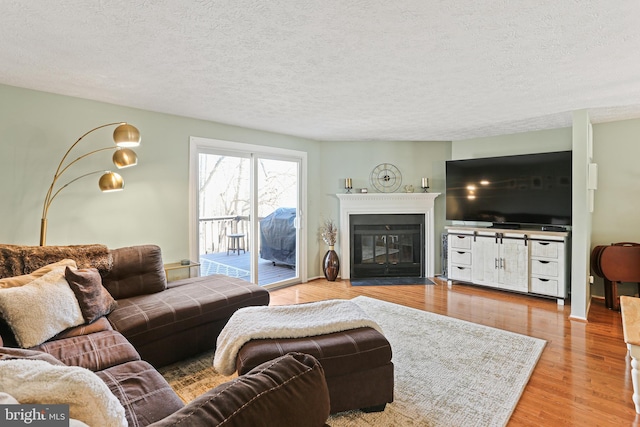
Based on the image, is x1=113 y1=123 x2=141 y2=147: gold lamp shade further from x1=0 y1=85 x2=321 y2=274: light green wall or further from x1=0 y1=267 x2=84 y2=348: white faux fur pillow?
x1=0 y1=267 x2=84 y2=348: white faux fur pillow

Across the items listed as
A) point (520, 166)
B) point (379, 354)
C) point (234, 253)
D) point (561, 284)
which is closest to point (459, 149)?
point (520, 166)

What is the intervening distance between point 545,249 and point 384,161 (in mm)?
2610

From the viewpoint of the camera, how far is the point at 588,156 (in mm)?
3562

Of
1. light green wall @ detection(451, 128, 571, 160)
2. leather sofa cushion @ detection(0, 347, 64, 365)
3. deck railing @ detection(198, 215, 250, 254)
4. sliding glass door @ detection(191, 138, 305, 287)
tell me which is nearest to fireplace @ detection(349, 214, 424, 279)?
sliding glass door @ detection(191, 138, 305, 287)

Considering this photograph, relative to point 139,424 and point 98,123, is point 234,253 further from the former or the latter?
point 139,424

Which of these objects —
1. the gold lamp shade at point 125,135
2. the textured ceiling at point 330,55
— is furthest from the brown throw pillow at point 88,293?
the textured ceiling at point 330,55

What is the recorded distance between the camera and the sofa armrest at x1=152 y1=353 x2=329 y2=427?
2.36ft

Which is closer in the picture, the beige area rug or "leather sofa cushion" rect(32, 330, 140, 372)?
"leather sofa cushion" rect(32, 330, 140, 372)

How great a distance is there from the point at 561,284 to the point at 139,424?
4.60 m

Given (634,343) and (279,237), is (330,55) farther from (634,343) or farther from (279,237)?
(279,237)

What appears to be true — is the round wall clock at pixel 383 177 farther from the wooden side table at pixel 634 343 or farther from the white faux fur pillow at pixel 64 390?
the white faux fur pillow at pixel 64 390

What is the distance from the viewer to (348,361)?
6.29 ft

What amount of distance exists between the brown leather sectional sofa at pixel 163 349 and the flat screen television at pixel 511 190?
3.52 metres

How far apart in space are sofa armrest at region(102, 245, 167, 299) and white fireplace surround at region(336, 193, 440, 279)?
118 inches
